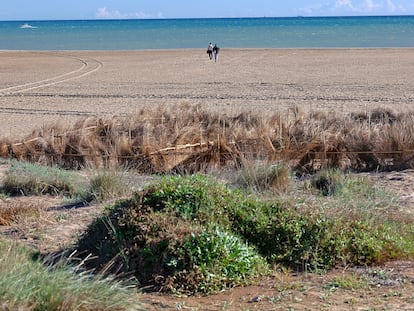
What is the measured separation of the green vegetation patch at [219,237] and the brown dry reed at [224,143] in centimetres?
398

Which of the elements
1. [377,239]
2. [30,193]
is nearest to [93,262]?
[377,239]

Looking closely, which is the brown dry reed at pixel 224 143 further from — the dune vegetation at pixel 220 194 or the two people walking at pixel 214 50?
the two people walking at pixel 214 50

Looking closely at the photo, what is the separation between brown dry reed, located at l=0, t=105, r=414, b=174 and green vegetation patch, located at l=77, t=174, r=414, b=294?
3.98 metres

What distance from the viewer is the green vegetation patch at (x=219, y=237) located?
19.2ft

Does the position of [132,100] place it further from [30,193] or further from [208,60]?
[208,60]

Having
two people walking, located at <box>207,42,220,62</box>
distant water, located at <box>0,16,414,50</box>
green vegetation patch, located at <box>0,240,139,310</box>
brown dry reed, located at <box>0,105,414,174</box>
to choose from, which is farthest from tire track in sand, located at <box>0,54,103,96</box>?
distant water, located at <box>0,16,414,50</box>

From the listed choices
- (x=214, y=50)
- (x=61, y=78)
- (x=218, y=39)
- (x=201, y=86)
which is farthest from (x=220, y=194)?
(x=218, y=39)

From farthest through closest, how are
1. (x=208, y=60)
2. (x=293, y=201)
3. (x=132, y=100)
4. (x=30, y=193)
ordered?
1. (x=208, y=60)
2. (x=132, y=100)
3. (x=30, y=193)
4. (x=293, y=201)

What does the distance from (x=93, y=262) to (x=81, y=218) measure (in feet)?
5.87

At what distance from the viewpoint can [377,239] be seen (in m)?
6.61

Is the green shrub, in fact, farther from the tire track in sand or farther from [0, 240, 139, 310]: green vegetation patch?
the tire track in sand

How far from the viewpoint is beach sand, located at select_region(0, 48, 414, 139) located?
20031mm

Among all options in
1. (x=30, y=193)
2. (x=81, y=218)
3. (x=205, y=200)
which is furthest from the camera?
(x=30, y=193)

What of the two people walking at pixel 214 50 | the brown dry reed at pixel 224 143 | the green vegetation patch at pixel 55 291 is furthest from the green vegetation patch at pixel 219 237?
the two people walking at pixel 214 50
